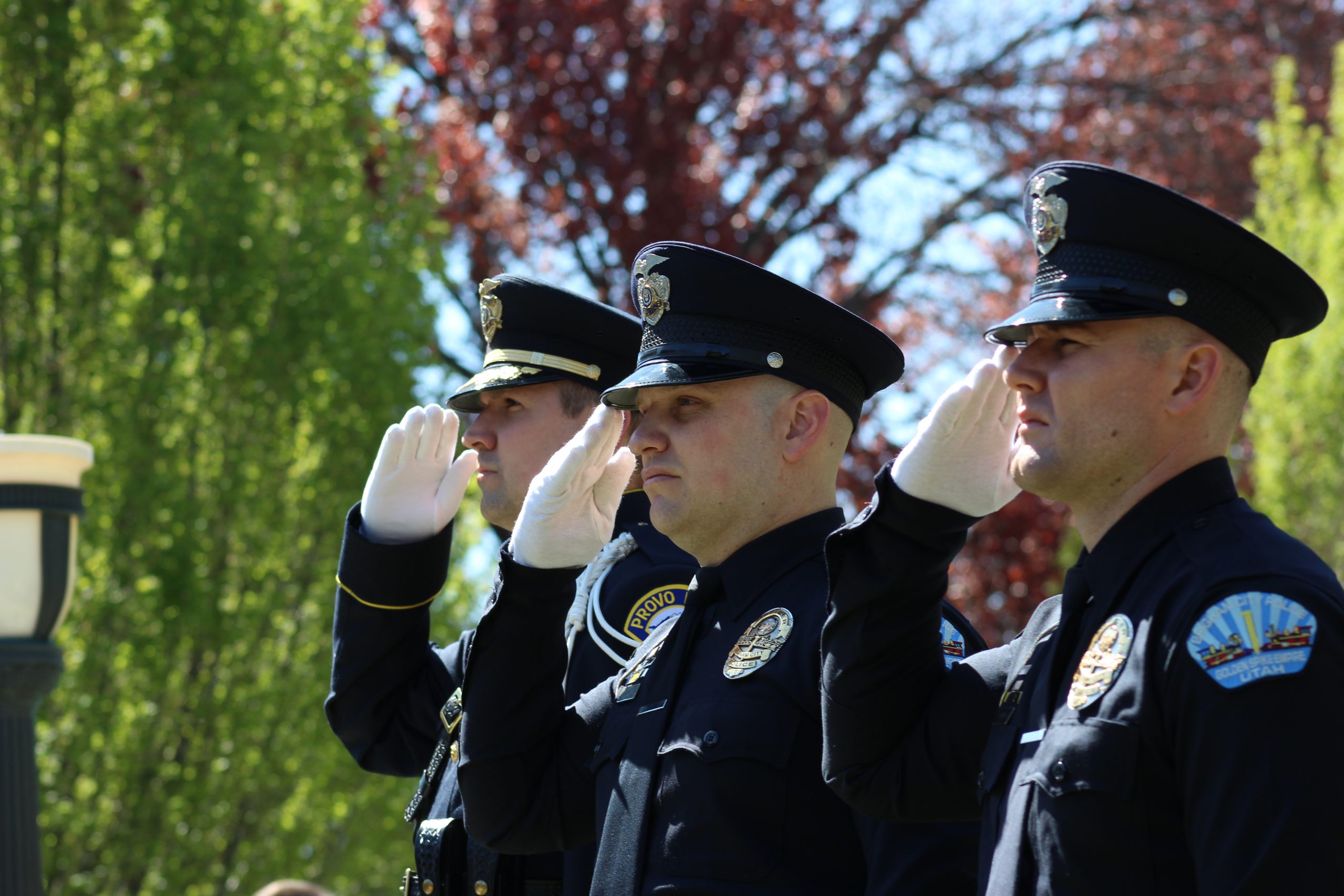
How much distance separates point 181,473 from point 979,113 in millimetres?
9029

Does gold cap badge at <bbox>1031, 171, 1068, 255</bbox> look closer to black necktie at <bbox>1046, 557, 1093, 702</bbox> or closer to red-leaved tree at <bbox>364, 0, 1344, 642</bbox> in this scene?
black necktie at <bbox>1046, 557, 1093, 702</bbox>

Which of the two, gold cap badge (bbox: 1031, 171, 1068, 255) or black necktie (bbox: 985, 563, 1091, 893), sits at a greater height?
Answer: gold cap badge (bbox: 1031, 171, 1068, 255)

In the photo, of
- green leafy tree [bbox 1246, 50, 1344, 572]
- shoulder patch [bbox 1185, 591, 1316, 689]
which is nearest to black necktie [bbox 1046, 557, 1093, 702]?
shoulder patch [bbox 1185, 591, 1316, 689]

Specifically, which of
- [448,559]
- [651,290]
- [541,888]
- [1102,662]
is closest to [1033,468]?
[1102,662]

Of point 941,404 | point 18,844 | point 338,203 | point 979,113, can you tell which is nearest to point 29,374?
point 338,203

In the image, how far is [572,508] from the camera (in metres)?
3.56

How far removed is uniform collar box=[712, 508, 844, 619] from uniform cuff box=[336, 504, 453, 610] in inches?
48.8

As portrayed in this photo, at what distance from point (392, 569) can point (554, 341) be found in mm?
770

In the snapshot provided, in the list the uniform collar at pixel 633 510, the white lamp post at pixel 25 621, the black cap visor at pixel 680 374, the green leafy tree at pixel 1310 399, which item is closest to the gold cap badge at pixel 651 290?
the black cap visor at pixel 680 374

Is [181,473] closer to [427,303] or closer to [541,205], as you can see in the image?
[427,303]

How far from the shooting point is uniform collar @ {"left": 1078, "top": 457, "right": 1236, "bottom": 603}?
2529mm

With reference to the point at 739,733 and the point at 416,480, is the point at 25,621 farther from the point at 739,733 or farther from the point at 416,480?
the point at 739,733

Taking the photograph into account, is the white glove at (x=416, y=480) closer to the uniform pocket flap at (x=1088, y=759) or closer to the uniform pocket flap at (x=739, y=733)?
the uniform pocket flap at (x=739, y=733)

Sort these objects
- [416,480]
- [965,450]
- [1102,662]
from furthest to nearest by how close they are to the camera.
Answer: [416,480] → [965,450] → [1102,662]
